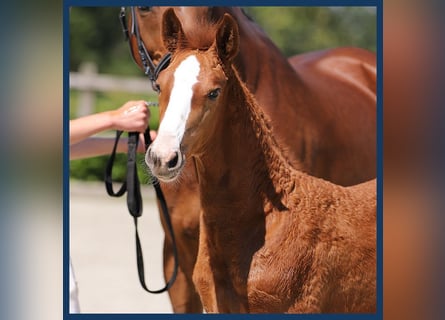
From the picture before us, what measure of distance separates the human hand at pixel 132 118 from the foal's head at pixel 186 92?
336mm

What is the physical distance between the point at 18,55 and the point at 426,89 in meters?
1.05

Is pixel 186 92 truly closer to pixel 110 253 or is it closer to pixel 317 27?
pixel 110 253

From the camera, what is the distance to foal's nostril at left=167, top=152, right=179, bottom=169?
1.90 m

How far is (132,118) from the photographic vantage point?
7.97 ft

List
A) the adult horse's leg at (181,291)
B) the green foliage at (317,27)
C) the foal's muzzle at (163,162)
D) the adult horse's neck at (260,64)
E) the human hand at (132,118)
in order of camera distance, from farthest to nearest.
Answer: the green foliage at (317,27), the adult horse's leg at (181,291), the adult horse's neck at (260,64), the human hand at (132,118), the foal's muzzle at (163,162)

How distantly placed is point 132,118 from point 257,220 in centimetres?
56

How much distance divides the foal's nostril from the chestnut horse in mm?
130

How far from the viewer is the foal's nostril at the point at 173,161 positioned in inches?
74.7

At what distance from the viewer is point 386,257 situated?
200 centimetres

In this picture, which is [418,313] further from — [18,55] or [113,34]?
[113,34]

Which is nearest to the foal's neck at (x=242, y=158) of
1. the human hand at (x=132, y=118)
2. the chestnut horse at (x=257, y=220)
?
the chestnut horse at (x=257, y=220)

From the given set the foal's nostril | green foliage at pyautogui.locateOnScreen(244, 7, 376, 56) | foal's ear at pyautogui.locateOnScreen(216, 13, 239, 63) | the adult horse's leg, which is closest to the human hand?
foal's ear at pyautogui.locateOnScreen(216, 13, 239, 63)

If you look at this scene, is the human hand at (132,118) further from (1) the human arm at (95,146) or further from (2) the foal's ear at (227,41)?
(2) the foal's ear at (227,41)

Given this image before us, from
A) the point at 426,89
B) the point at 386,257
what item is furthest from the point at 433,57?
the point at 386,257
